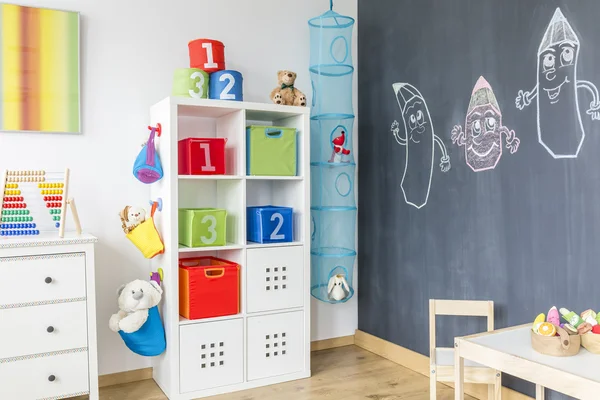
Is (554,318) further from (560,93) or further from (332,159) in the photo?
(332,159)

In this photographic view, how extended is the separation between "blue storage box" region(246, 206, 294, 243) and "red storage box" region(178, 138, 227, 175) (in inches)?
11.8

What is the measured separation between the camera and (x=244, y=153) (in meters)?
2.81

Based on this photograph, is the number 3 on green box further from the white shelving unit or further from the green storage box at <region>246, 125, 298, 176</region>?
the green storage box at <region>246, 125, 298, 176</region>

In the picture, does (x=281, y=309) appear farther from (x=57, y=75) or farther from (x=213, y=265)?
(x=57, y=75)

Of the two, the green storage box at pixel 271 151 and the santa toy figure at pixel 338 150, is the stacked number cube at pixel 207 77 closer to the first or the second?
the green storage box at pixel 271 151

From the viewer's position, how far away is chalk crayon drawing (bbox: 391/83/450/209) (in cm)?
297

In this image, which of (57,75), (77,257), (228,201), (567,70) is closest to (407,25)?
(567,70)

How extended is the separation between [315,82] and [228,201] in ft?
2.87

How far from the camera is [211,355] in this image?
2.74m

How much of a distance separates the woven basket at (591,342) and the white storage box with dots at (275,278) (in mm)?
1475

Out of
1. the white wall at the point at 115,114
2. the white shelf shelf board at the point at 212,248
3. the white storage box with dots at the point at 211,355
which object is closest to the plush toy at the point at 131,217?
the white wall at the point at 115,114

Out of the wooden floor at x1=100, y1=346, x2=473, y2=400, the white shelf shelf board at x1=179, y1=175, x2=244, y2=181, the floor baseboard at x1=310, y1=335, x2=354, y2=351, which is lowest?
the wooden floor at x1=100, y1=346, x2=473, y2=400

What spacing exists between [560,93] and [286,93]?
1378mm

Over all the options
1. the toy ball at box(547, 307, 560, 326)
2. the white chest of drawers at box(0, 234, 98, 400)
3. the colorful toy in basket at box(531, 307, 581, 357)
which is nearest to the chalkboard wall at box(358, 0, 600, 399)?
the toy ball at box(547, 307, 560, 326)
